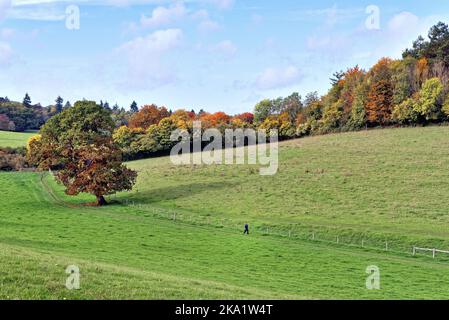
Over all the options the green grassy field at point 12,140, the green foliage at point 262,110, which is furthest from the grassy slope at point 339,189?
the green grassy field at point 12,140

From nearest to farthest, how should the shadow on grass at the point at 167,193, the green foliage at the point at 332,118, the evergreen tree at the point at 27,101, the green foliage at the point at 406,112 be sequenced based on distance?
1. the shadow on grass at the point at 167,193
2. the green foliage at the point at 406,112
3. the green foliage at the point at 332,118
4. the evergreen tree at the point at 27,101

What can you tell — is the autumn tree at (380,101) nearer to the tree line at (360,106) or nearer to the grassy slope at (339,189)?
the tree line at (360,106)

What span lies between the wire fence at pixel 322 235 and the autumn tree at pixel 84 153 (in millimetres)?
10006

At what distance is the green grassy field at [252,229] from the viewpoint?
20.8 m

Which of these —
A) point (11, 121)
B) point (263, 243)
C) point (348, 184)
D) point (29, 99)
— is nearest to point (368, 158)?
point (348, 184)

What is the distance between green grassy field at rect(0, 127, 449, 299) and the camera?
2081cm

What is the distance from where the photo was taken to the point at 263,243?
41.1 m

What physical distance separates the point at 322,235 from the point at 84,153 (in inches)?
1329

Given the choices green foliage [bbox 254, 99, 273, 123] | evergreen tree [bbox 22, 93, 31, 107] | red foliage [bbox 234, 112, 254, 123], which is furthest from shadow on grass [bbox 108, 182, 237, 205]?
evergreen tree [bbox 22, 93, 31, 107]

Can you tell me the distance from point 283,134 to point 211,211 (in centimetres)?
6752

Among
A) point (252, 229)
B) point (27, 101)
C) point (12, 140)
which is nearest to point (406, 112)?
point (252, 229)

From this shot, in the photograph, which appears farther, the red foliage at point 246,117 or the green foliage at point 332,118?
the red foliage at point 246,117

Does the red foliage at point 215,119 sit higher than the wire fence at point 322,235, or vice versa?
the red foliage at point 215,119
